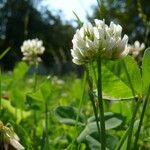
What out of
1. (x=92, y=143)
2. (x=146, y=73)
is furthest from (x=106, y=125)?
(x=146, y=73)

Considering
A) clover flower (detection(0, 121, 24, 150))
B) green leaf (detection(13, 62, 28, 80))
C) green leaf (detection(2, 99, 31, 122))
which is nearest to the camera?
clover flower (detection(0, 121, 24, 150))

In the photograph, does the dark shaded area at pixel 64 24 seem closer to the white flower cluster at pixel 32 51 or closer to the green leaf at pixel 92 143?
the white flower cluster at pixel 32 51

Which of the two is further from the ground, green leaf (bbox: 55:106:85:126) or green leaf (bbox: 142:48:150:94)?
green leaf (bbox: 142:48:150:94)

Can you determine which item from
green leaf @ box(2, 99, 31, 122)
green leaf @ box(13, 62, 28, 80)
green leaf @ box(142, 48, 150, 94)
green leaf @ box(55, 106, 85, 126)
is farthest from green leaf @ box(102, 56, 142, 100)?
green leaf @ box(13, 62, 28, 80)

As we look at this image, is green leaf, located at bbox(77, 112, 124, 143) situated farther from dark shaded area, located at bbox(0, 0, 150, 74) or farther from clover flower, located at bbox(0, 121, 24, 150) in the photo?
clover flower, located at bbox(0, 121, 24, 150)

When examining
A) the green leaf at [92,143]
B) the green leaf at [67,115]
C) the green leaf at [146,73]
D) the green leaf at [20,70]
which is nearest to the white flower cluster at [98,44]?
the green leaf at [146,73]

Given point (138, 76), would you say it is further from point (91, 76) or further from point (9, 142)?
point (9, 142)

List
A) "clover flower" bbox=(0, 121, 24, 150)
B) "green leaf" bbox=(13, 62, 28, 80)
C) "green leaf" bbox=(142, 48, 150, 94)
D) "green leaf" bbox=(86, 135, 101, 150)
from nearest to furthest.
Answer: "clover flower" bbox=(0, 121, 24, 150), "green leaf" bbox=(142, 48, 150, 94), "green leaf" bbox=(86, 135, 101, 150), "green leaf" bbox=(13, 62, 28, 80)

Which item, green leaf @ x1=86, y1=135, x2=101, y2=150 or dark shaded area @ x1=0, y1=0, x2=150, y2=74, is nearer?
green leaf @ x1=86, y1=135, x2=101, y2=150

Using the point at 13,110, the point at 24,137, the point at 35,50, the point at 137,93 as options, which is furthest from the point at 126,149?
the point at 35,50
